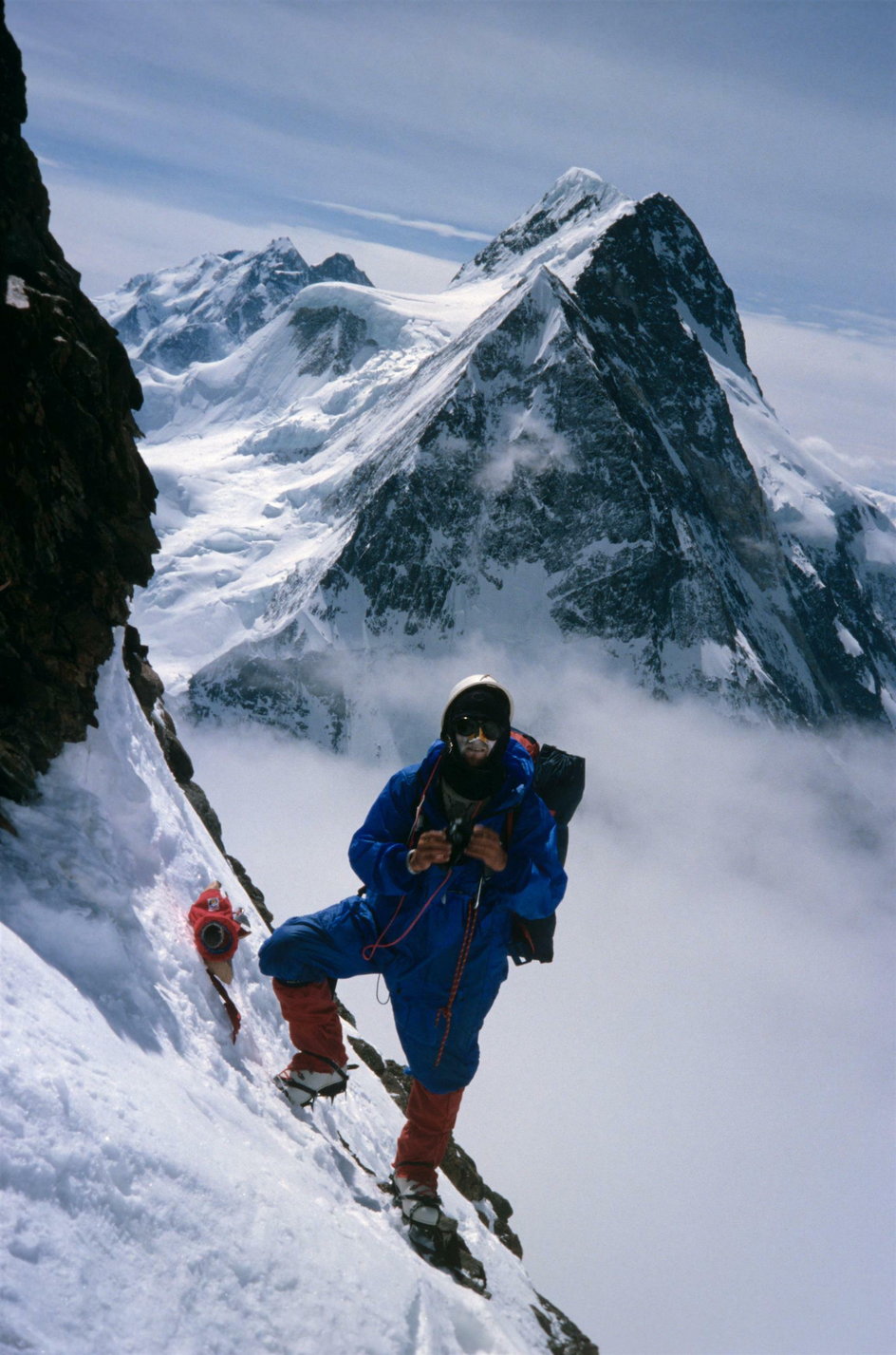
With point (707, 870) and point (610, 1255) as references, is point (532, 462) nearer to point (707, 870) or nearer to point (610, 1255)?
point (707, 870)

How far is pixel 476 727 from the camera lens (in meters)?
5.64

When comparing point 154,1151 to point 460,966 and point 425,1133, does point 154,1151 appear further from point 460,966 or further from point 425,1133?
point 425,1133


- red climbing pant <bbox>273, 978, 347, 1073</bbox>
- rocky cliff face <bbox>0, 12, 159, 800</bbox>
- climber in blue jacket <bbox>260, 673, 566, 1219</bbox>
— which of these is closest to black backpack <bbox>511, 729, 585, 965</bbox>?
climber in blue jacket <bbox>260, 673, 566, 1219</bbox>

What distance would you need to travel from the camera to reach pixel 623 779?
180m

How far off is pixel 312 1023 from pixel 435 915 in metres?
1.33

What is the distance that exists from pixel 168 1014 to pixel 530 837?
106 inches

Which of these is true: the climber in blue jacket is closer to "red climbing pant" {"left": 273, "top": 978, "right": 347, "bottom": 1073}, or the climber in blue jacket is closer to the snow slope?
"red climbing pant" {"left": 273, "top": 978, "right": 347, "bottom": 1073}

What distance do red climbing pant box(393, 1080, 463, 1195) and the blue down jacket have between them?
0.19 metres

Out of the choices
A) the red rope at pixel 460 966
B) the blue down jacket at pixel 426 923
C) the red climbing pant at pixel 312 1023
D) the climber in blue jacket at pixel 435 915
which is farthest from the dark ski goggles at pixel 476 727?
the red climbing pant at pixel 312 1023

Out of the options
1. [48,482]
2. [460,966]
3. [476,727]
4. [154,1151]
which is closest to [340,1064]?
[460,966]

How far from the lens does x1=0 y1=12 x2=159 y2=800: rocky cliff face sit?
6.52 metres

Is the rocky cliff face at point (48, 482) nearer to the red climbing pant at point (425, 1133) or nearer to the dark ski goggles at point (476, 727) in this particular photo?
the dark ski goggles at point (476, 727)

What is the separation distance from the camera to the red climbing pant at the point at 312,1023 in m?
6.15

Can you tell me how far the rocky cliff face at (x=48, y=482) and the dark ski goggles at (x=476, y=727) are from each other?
3088 millimetres
